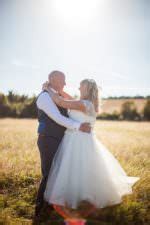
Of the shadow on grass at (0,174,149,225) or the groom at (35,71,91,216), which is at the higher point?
the groom at (35,71,91,216)

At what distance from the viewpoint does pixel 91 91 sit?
6.30m

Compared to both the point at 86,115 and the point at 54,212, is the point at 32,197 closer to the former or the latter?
the point at 54,212

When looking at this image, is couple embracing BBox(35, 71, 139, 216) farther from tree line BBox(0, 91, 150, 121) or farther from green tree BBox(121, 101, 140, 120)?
green tree BBox(121, 101, 140, 120)

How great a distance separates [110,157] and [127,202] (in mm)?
871

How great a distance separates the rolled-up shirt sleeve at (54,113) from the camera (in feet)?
20.7

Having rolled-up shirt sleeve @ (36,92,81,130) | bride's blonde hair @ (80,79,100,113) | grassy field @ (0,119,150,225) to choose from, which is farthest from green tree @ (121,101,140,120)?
rolled-up shirt sleeve @ (36,92,81,130)

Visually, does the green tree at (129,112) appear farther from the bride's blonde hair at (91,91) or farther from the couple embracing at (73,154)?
the bride's blonde hair at (91,91)

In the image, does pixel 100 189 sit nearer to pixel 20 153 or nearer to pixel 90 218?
pixel 90 218

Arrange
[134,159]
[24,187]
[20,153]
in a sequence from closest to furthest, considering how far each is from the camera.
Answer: [24,187] → [134,159] → [20,153]

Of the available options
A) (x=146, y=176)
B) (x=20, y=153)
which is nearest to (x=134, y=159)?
(x=146, y=176)

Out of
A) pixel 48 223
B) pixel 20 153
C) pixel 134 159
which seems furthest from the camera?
pixel 20 153

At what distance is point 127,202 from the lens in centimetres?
664

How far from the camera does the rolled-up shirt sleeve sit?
20.7 feet

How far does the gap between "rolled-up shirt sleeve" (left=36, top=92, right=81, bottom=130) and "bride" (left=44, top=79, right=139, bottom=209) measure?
0.13 m
